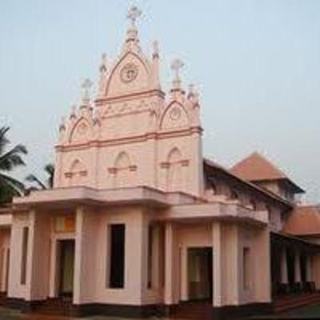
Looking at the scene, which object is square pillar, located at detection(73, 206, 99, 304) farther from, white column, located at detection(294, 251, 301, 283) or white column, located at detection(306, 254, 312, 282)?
white column, located at detection(306, 254, 312, 282)

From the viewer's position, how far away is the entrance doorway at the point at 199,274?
27.8 metres

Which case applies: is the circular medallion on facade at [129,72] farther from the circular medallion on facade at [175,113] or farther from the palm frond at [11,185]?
the palm frond at [11,185]

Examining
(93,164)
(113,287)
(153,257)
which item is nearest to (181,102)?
(93,164)

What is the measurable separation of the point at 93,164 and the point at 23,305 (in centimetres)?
787

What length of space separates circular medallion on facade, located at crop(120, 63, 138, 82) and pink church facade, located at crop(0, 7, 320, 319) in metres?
0.05

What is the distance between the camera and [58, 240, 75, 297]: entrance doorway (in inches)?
1074

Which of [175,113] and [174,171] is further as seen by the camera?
[175,113]

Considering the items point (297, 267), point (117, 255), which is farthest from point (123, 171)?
point (297, 267)

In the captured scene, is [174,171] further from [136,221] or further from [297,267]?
[297,267]

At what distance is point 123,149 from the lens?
29.8 m

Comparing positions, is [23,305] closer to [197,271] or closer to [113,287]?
[113,287]

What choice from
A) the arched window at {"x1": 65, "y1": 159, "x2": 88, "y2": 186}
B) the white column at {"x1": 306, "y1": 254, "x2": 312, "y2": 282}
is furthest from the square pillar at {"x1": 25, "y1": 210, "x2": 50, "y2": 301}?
the white column at {"x1": 306, "y1": 254, "x2": 312, "y2": 282}

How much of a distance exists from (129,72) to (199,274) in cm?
1041

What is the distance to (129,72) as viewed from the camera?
30.6m
